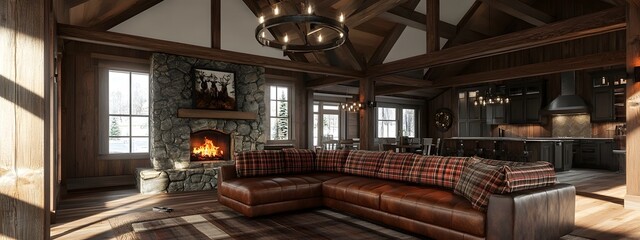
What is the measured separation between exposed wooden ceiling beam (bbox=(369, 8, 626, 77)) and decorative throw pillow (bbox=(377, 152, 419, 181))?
2.79 meters

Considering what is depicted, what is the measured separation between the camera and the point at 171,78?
6.74 meters

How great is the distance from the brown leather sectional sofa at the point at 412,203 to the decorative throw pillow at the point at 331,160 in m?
0.11

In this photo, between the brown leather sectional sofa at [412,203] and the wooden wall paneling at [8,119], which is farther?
the brown leather sectional sofa at [412,203]

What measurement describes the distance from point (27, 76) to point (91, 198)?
4575 mm

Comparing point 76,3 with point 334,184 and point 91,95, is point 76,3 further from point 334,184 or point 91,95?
point 334,184

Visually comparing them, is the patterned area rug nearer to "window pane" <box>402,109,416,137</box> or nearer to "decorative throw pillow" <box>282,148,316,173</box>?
"decorative throw pillow" <box>282,148,316,173</box>

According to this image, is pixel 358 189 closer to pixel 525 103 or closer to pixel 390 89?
pixel 390 89

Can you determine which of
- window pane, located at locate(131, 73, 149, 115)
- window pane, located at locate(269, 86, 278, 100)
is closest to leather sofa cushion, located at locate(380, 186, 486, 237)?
window pane, located at locate(131, 73, 149, 115)

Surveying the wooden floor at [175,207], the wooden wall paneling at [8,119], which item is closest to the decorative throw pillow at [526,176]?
the wooden floor at [175,207]

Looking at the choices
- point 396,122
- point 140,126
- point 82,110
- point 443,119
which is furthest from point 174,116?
point 443,119

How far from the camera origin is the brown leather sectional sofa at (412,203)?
114 inches

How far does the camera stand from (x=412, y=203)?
3490 millimetres

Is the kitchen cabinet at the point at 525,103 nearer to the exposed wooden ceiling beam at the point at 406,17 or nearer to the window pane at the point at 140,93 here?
the exposed wooden ceiling beam at the point at 406,17

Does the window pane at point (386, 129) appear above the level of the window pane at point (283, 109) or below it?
below
